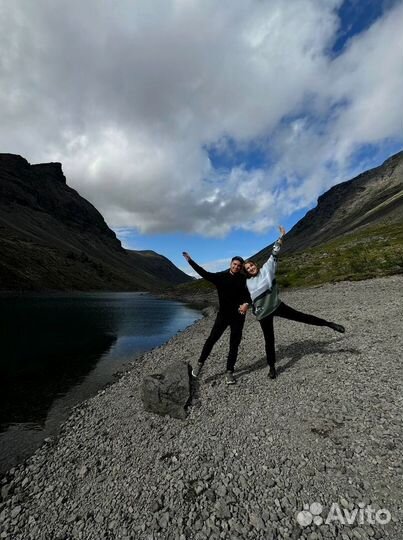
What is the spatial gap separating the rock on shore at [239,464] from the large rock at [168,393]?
43 centimetres

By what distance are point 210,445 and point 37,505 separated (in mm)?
5461

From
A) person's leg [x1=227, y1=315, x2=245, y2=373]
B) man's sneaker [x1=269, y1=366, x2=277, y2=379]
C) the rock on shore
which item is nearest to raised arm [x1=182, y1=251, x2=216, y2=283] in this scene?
person's leg [x1=227, y1=315, x2=245, y2=373]

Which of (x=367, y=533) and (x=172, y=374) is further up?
(x=172, y=374)

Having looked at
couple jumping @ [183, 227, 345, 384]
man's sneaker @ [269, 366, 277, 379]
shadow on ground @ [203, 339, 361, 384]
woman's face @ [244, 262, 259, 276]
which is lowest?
shadow on ground @ [203, 339, 361, 384]

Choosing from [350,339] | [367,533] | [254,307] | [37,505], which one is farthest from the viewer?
[350,339]

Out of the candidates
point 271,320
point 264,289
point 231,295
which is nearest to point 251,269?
point 264,289

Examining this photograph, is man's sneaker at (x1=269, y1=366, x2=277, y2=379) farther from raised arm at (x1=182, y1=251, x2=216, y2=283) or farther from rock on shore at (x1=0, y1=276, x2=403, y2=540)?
raised arm at (x1=182, y1=251, x2=216, y2=283)

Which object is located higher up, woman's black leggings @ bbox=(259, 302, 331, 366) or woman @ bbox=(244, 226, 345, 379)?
woman @ bbox=(244, 226, 345, 379)

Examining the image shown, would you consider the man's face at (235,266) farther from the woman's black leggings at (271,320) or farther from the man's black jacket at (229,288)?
the woman's black leggings at (271,320)

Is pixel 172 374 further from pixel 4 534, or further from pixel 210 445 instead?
pixel 4 534

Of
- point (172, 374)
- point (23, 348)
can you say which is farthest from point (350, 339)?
point (23, 348)

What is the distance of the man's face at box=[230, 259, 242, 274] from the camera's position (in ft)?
42.3

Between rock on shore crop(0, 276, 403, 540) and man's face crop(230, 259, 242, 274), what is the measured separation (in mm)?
5168

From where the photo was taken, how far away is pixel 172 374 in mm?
14242
